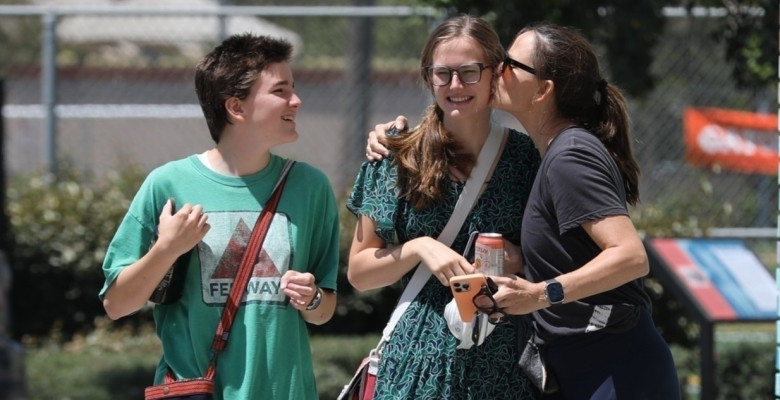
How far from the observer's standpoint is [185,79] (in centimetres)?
937

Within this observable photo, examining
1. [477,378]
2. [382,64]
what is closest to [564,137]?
[477,378]

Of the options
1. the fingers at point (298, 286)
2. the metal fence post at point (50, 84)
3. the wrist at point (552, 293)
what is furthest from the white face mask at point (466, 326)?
the metal fence post at point (50, 84)

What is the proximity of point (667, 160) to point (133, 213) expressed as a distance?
6.30 metres

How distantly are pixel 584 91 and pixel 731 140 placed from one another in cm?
642

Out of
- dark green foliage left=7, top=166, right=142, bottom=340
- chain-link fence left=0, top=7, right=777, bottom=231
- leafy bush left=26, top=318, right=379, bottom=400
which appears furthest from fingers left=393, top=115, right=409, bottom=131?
dark green foliage left=7, top=166, right=142, bottom=340

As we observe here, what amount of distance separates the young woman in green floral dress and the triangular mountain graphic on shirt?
28cm

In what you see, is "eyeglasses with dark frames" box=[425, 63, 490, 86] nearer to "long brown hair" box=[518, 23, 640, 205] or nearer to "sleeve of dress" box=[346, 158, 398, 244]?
"long brown hair" box=[518, 23, 640, 205]

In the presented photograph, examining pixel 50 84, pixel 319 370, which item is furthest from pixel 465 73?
pixel 50 84

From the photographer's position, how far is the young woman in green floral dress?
323 centimetres

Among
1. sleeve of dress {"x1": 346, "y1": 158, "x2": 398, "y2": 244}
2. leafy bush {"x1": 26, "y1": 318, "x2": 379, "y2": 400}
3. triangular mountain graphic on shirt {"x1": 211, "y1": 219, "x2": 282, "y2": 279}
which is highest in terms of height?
sleeve of dress {"x1": 346, "y1": 158, "x2": 398, "y2": 244}

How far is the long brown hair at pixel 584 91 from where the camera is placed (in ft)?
10.4

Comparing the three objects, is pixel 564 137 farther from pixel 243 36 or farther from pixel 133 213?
pixel 133 213

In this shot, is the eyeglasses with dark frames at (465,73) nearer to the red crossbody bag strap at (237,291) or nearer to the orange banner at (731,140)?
the red crossbody bag strap at (237,291)

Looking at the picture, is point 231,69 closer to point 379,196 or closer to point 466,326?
point 379,196
